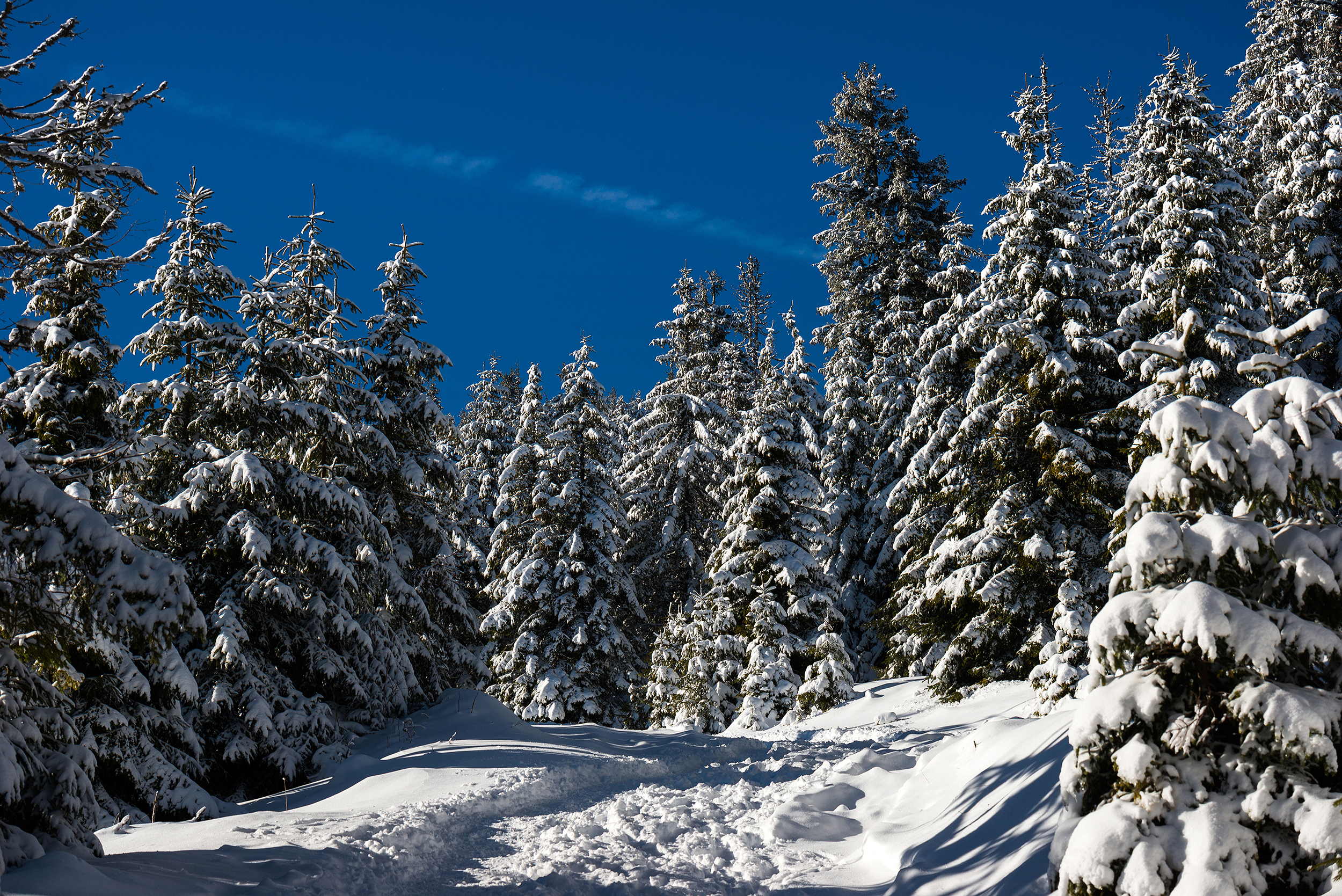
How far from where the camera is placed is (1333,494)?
13.3 feet

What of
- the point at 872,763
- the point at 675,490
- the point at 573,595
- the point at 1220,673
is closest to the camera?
the point at 1220,673

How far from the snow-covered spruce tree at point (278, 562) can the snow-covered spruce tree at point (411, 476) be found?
4.92ft

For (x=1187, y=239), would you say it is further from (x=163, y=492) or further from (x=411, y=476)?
(x=163, y=492)

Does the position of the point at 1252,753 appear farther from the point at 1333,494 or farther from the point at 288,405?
the point at 288,405

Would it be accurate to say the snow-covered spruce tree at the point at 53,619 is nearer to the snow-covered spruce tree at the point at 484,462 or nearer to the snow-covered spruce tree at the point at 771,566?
the snow-covered spruce tree at the point at 771,566

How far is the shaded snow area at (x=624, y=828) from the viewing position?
6.33 metres

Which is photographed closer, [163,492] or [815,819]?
[815,819]

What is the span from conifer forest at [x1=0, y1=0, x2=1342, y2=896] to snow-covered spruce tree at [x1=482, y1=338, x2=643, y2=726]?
150mm

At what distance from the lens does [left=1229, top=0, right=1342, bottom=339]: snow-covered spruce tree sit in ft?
58.3

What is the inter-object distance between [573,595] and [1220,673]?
2045cm

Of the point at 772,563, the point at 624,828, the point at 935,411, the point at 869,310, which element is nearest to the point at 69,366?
the point at 624,828

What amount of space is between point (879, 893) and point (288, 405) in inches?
508

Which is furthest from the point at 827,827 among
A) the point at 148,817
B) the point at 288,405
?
the point at 288,405

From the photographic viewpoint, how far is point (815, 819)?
8906 millimetres
